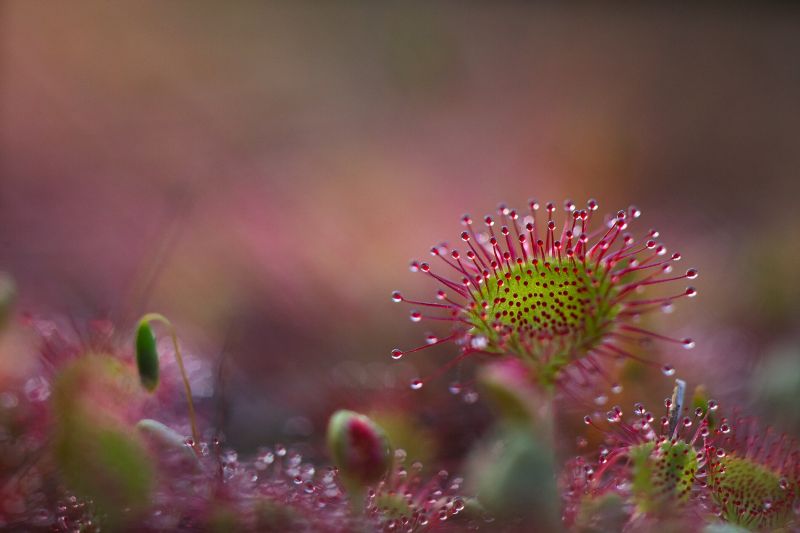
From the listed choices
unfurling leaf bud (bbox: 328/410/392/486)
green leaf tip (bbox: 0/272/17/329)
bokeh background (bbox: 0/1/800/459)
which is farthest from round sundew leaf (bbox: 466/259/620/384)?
bokeh background (bbox: 0/1/800/459)

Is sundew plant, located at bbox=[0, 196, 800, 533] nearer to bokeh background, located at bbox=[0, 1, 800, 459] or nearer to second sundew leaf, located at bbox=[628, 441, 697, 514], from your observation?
second sundew leaf, located at bbox=[628, 441, 697, 514]

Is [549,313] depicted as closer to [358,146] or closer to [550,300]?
[550,300]

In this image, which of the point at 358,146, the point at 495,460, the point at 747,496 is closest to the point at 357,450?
the point at 495,460

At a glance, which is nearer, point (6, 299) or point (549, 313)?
point (549, 313)

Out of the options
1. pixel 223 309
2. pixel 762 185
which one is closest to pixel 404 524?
pixel 223 309

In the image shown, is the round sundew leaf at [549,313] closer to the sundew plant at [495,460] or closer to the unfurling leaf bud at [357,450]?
the sundew plant at [495,460]

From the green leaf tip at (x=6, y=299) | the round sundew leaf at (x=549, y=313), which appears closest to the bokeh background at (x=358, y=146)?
the green leaf tip at (x=6, y=299)
